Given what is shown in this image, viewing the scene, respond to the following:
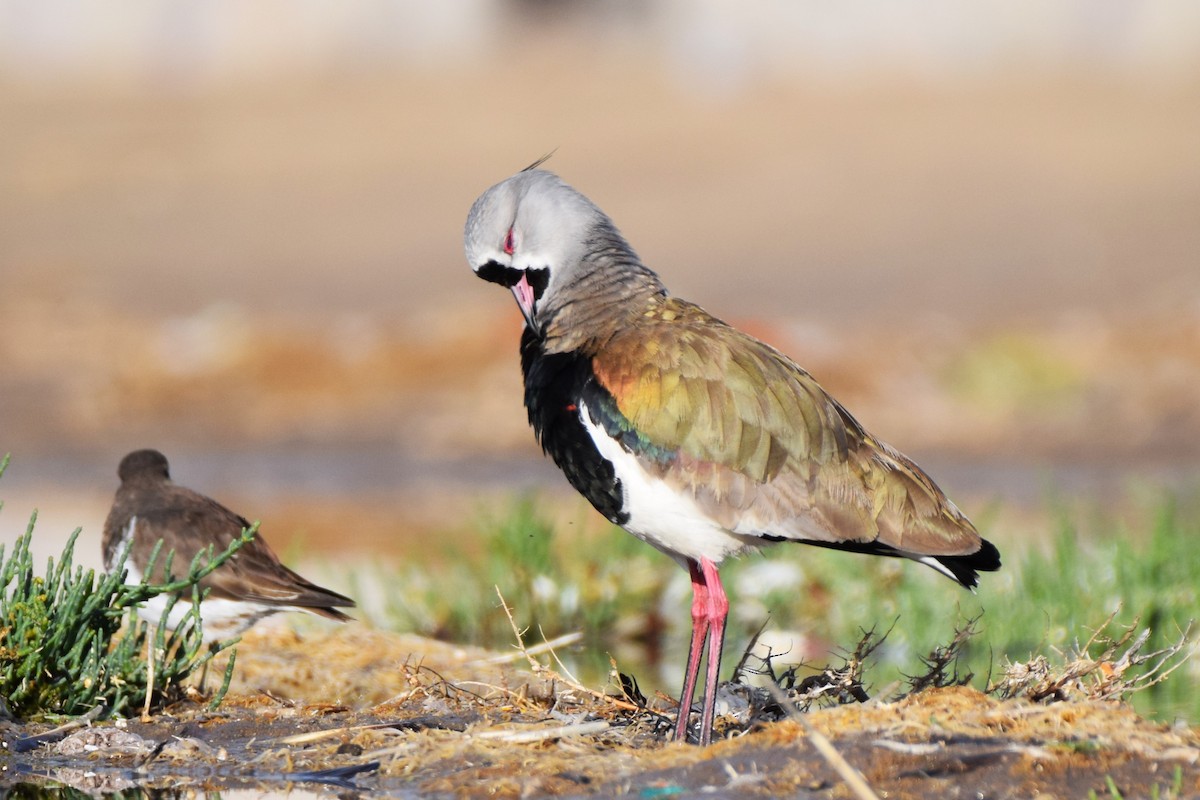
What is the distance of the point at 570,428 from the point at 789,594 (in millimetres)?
3668

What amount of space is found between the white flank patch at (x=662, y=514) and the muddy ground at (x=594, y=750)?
0.56 metres

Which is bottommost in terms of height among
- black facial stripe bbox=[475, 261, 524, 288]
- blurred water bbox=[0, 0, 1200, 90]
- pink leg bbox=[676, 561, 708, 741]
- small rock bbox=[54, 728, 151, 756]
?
small rock bbox=[54, 728, 151, 756]

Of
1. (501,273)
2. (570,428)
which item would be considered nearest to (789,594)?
(501,273)

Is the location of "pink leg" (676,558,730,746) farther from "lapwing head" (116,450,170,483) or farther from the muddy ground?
"lapwing head" (116,450,170,483)

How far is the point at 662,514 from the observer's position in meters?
5.20

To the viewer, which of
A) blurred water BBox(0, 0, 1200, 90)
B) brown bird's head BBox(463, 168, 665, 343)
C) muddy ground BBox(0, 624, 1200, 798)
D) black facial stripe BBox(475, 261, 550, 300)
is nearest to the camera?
muddy ground BBox(0, 624, 1200, 798)

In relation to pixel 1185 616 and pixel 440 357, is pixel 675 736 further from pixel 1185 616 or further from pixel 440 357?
pixel 440 357

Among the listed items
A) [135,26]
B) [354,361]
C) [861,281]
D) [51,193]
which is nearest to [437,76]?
[135,26]

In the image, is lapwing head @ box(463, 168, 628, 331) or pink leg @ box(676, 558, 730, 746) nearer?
pink leg @ box(676, 558, 730, 746)

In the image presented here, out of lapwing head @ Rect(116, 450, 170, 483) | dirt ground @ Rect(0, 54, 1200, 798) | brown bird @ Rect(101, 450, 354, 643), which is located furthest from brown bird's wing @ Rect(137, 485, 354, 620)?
lapwing head @ Rect(116, 450, 170, 483)

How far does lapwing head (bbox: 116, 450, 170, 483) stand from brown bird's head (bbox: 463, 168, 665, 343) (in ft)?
8.75

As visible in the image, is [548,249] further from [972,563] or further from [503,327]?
[503,327]

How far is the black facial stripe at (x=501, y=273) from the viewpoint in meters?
5.83

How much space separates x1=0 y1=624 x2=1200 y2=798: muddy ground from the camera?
469 cm
